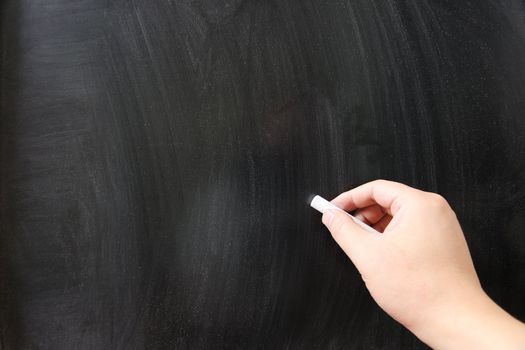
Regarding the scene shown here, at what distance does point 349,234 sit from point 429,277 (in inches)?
3.8

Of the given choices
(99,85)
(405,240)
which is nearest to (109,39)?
(99,85)

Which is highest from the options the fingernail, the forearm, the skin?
the fingernail

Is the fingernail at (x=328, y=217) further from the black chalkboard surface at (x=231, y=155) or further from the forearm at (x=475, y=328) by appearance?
the forearm at (x=475, y=328)

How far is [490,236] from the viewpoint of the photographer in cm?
64

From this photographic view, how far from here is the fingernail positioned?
55 centimetres

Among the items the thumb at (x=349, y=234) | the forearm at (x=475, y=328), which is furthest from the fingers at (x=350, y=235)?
the forearm at (x=475, y=328)

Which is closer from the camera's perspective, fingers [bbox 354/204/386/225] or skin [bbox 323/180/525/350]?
skin [bbox 323/180/525/350]

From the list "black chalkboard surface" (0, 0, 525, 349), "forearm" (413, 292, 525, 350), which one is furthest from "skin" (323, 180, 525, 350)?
"black chalkboard surface" (0, 0, 525, 349)

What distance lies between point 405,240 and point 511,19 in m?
0.40

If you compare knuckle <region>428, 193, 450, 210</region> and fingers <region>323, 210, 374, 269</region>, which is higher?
knuckle <region>428, 193, 450, 210</region>

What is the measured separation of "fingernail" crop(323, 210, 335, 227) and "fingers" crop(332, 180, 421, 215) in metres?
0.04

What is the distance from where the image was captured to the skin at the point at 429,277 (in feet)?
1.52

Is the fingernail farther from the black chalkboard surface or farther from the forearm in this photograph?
the forearm

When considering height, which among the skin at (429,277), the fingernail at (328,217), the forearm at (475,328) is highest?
the fingernail at (328,217)
